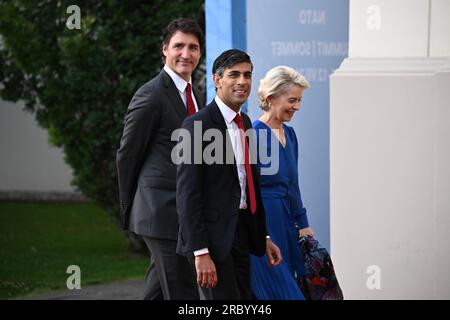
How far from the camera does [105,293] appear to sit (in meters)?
9.73

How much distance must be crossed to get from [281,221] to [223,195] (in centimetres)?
93

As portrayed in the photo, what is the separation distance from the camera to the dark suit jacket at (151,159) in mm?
5898

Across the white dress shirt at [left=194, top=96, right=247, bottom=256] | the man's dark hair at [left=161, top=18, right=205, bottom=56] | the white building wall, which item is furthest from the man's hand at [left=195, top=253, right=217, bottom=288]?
the white building wall

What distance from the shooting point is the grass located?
1062 centimetres

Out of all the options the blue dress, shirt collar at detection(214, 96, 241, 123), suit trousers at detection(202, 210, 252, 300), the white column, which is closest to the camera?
suit trousers at detection(202, 210, 252, 300)

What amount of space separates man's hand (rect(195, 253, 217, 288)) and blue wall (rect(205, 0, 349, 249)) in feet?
8.13

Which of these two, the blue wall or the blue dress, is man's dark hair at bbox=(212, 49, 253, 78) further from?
the blue wall

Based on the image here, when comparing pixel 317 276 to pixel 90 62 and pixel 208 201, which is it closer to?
pixel 208 201

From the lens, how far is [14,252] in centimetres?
1225

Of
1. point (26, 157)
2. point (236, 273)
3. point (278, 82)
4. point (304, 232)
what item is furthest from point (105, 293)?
point (26, 157)

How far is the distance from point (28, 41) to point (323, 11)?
13.3 ft

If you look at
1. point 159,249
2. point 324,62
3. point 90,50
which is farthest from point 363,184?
point 90,50
